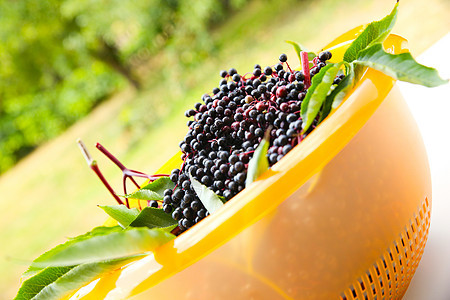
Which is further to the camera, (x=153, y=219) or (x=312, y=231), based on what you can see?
(x=153, y=219)

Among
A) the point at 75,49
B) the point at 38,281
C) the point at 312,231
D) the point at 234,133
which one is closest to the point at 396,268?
the point at 312,231

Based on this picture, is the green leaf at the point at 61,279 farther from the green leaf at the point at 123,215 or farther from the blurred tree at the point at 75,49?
the blurred tree at the point at 75,49

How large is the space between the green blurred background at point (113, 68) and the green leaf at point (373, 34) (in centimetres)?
234

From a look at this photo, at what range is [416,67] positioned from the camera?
362 millimetres

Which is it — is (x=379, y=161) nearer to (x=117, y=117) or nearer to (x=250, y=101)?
(x=250, y=101)

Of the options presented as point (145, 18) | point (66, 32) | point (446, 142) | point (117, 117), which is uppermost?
point (66, 32)

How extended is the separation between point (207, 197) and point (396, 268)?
7.2 inches

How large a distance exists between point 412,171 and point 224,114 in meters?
0.21

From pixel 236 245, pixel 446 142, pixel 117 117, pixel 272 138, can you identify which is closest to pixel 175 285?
pixel 236 245

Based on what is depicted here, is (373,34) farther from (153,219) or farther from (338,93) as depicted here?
(153,219)

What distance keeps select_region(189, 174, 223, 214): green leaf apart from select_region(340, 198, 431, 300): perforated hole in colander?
134 millimetres

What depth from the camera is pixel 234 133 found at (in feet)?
1.61

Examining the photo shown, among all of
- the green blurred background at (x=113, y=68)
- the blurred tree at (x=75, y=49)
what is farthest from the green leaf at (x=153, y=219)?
the blurred tree at (x=75, y=49)

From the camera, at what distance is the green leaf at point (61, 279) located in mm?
378
